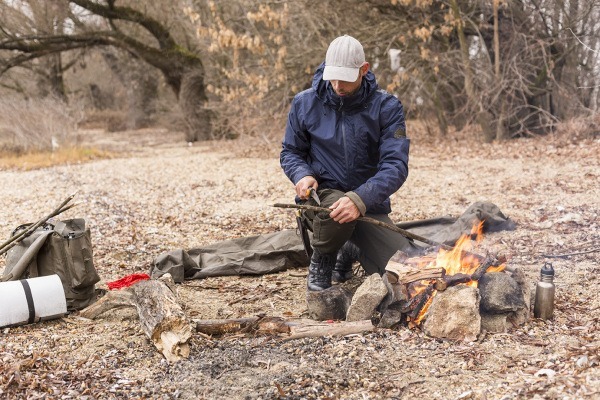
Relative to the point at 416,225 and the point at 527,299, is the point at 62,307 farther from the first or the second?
the point at 416,225

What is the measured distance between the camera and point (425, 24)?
11.1 metres

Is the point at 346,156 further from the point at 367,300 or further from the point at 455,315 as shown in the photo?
the point at 455,315

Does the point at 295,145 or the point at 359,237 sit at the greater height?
the point at 295,145

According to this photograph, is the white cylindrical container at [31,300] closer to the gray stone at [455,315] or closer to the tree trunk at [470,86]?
the gray stone at [455,315]

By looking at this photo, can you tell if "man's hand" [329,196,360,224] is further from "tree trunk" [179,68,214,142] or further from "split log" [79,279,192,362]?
"tree trunk" [179,68,214,142]

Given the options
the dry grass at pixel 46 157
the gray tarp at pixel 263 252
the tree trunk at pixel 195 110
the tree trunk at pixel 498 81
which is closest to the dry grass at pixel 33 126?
the dry grass at pixel 46 157

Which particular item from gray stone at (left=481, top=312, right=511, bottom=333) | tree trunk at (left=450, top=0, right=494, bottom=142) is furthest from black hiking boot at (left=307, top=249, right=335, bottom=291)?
tree trunk at (left=450, top=0, right=494, bottom=142)

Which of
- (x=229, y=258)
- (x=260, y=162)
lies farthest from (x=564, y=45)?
(x=229, y=258)

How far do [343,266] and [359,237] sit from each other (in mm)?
378

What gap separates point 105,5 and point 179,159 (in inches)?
216

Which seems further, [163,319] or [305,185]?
[305,185]

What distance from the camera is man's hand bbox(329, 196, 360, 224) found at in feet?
12.1

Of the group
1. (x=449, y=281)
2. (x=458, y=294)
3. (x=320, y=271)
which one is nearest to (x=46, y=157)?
(x=320, y=271)

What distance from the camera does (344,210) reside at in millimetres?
3682
